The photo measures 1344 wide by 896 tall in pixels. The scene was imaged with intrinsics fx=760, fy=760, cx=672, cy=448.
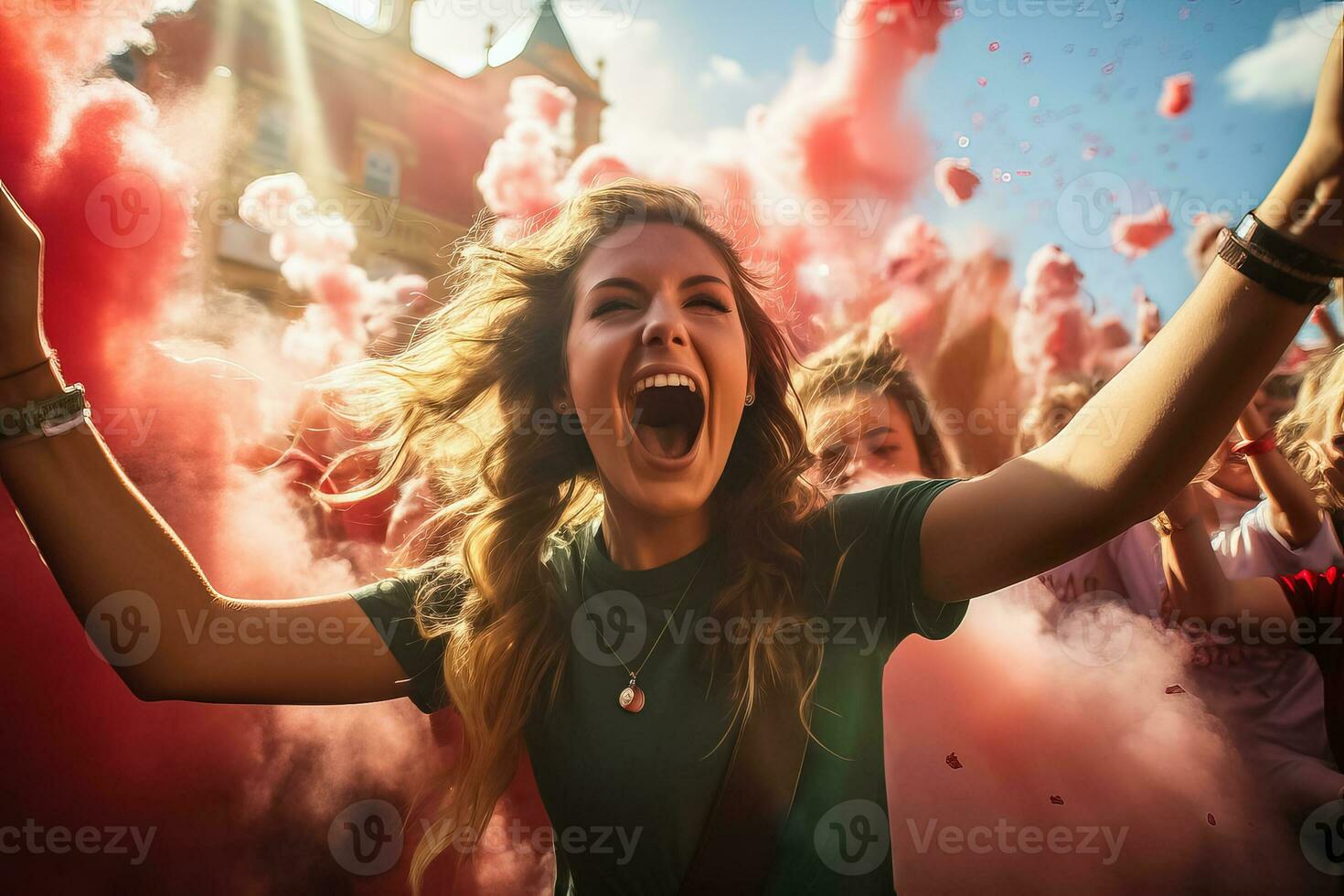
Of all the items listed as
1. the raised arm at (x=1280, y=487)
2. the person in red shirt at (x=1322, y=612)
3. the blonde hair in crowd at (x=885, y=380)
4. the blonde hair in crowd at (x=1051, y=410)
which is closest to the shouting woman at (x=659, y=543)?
the blonde hair in crowd at (x=885, y=380)

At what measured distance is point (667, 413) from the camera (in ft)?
6.55

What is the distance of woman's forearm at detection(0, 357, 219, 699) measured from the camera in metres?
1.48

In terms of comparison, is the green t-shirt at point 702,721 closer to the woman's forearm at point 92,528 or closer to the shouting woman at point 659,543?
the shouting woman at point 659,543

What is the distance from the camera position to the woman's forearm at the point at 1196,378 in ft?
3.30

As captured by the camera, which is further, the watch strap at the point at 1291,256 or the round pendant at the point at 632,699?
the round pendant at the point at 632,699

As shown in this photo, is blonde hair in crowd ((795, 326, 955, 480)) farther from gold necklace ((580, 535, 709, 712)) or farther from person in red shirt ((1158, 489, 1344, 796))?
gold necklace ((580, 535, 709, 712))

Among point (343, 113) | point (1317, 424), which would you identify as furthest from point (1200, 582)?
point (343, 113)

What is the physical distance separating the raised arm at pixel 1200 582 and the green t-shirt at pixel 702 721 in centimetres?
188

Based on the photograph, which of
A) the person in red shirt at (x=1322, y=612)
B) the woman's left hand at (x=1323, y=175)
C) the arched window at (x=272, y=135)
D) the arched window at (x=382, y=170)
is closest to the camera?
the woman's left hand at (x=1323, y=175)

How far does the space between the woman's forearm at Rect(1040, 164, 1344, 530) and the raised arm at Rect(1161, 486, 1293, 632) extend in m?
2.06

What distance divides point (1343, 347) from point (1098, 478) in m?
3.45

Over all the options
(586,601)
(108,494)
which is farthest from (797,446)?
(108,494)

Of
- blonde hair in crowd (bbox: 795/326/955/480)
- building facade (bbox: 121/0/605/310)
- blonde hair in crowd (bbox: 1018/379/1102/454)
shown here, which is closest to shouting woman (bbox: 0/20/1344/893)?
blonde hair in crowd (bbox: 795/326/955/480)

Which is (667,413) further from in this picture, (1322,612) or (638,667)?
(1322,612)
